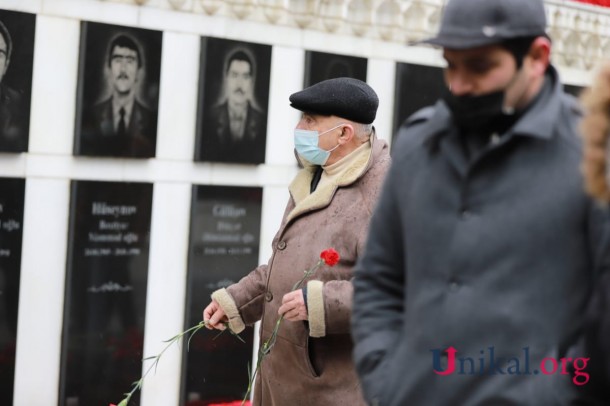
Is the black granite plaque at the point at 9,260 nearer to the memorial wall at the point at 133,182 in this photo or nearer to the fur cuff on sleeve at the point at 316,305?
the memorial wall at the point at 133,182

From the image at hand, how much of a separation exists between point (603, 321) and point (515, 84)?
534mm

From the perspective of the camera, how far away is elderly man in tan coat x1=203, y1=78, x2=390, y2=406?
4238mm

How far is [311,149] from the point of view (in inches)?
177

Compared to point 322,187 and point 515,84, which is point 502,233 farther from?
point 322,187

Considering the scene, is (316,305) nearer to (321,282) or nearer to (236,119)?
(321,282)

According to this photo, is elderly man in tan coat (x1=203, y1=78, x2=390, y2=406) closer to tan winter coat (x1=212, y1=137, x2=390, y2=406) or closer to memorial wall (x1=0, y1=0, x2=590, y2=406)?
tan winter coat (x1=212, y1=137, x2=390, y2=406)

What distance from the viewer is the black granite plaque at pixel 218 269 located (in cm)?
723

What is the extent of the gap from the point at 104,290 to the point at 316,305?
2.83 m

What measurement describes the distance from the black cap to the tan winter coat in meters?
1.80

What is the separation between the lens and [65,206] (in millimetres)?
6527

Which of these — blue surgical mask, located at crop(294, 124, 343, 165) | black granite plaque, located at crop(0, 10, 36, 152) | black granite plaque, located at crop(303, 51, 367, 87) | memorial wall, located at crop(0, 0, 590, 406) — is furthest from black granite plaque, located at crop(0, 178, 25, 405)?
blue surgical mask, located at crop(294, 124, 343, 165)

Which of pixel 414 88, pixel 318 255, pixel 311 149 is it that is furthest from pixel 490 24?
pixel 414 88

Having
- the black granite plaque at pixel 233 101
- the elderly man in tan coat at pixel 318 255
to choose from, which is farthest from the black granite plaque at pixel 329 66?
the elderly man in tan coat at pixel 318 255

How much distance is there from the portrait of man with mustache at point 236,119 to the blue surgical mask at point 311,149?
2.65 meters
